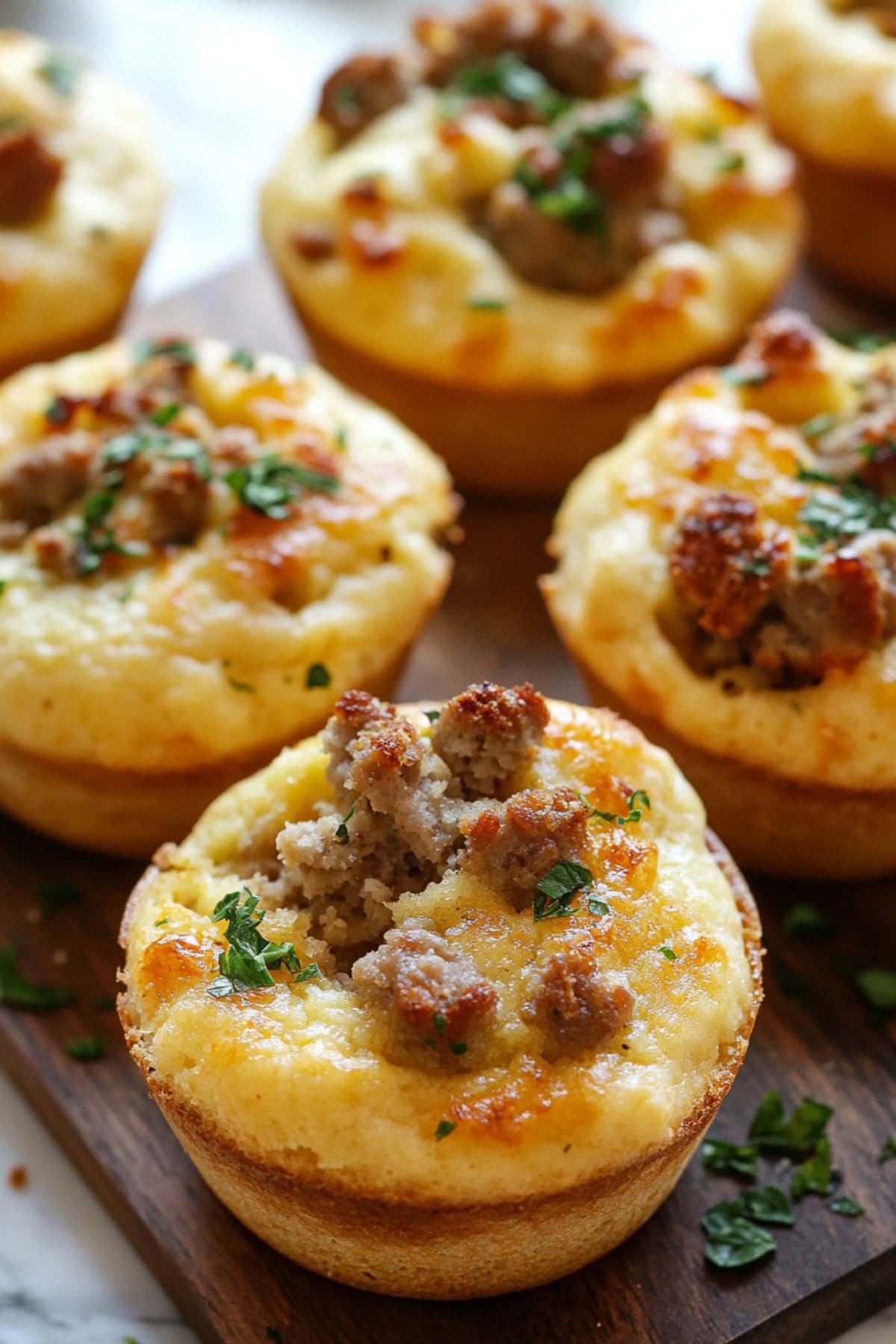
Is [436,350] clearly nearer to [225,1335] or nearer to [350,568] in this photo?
[350,568]

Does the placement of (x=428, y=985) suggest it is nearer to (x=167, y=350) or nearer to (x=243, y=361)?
(x=243, y=361)

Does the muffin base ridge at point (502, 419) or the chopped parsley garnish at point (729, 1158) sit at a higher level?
the muffin base ridge at point (502, 419)

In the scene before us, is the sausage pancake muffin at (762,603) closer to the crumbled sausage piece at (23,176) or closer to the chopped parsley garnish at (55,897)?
the chopped parsley garnish at (55,897)

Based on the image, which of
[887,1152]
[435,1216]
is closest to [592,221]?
[887,1152]

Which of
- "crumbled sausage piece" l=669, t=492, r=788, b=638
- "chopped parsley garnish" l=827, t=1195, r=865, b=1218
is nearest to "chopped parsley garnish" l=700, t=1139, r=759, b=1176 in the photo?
"chopped parsley garnish" l=827, t=1195, r=865, b=1218

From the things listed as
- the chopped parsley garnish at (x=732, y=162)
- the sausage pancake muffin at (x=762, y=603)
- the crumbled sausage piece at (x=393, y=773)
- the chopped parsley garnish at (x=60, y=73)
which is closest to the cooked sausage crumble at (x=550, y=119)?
the chopped parsley garnish at (x=732, y=162)

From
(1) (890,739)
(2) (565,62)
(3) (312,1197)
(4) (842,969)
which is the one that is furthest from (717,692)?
(2) (565,62)

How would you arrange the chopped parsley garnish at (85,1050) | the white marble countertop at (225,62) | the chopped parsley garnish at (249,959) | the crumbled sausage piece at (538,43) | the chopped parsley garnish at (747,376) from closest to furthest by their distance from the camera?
the chopped parsley garnish at (249,959) < the chopped parsley garnish at (85,1050) < the chopped parsley garnish at (747,376) < the crumbled sausage piece at (538,43) < the white marble countertop at (225,62)
